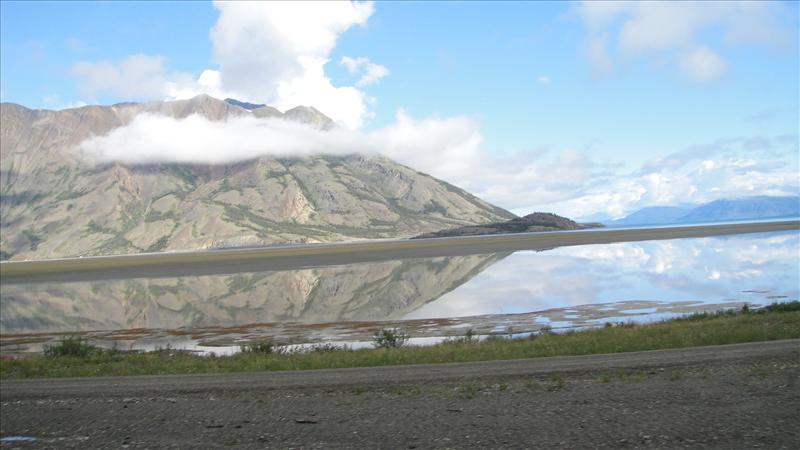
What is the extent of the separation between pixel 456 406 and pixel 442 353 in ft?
24.9

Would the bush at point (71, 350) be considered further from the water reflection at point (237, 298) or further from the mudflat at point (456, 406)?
the water reflection at point (237, 298)

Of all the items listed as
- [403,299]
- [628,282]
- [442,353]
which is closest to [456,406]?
[442,353]

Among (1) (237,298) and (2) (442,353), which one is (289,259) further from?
(2) (442,353)

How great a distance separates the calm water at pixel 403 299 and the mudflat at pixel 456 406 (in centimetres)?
1435

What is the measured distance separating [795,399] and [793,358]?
419cm

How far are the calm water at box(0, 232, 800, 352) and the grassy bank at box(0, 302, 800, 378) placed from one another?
299 inches

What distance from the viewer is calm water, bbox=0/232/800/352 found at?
3506 cm

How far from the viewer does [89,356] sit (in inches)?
987

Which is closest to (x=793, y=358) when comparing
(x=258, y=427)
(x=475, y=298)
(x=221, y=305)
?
(x=258, y=427)

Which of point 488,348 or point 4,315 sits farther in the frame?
point 4,315

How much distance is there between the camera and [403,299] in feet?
160

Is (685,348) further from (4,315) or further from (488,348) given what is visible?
(4,315)

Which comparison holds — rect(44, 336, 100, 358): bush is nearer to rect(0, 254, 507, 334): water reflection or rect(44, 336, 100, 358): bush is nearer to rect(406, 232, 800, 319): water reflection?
rect(0, 254, 507, 334): water reflection

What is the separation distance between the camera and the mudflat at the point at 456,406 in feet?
34.1
